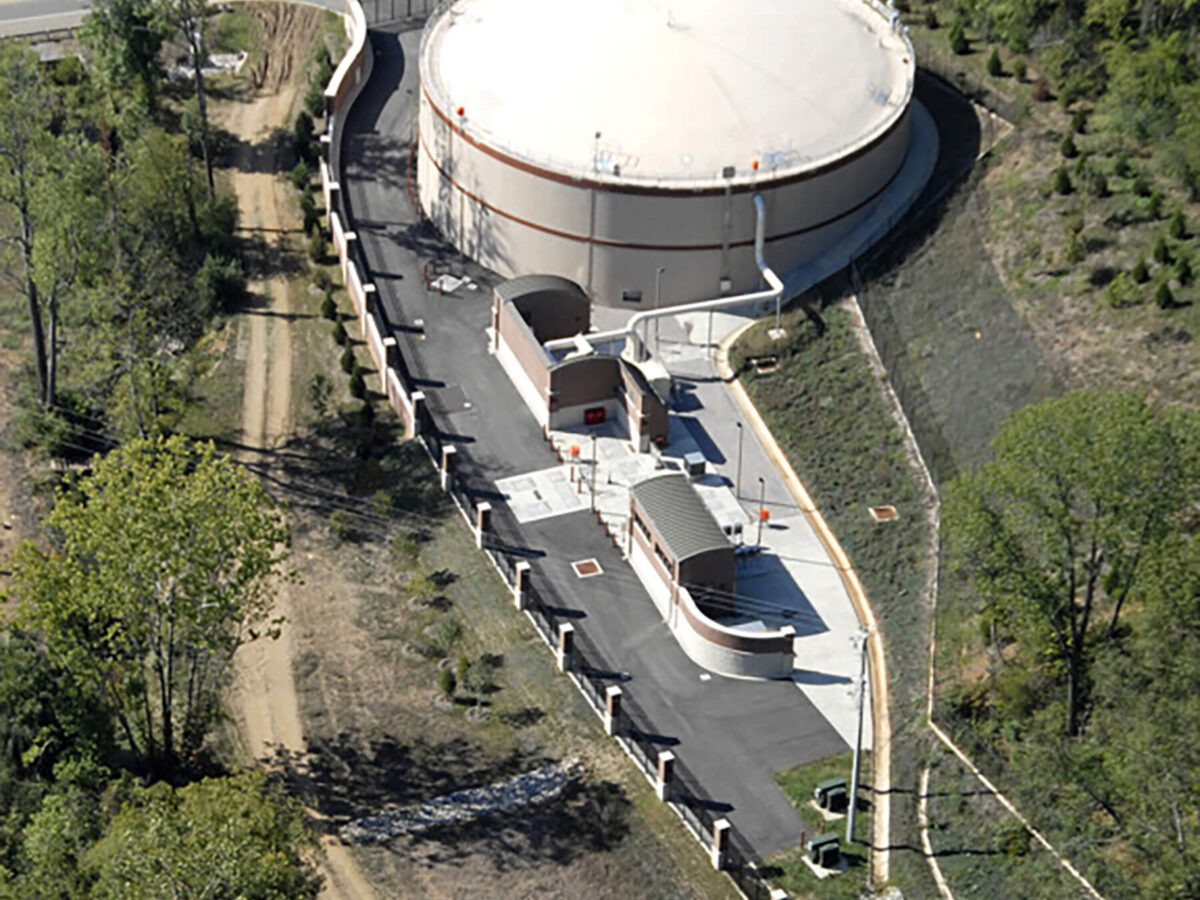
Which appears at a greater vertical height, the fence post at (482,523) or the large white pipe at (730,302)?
the large white pipe at (730,302)

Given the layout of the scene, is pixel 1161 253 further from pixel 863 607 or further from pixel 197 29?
pixel 197 29

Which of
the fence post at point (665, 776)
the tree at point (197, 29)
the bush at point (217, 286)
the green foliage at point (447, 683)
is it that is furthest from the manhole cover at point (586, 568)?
the tree at point (197, 29)

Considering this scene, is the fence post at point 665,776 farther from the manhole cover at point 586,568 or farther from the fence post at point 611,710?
the manhole cover at point 586,568

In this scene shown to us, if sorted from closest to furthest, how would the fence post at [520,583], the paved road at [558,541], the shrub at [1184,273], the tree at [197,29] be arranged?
the paved road at [558,541], the fence post at [520,583], the shrub at [1184,273], the tree at [197,29]

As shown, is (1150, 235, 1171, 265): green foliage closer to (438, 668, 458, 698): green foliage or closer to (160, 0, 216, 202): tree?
(438, 668, 458, 698): green foliage

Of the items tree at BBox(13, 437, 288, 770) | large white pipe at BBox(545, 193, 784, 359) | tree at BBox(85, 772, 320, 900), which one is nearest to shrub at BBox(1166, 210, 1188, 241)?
large white pipe at BBox(545, 193, 784, 359)

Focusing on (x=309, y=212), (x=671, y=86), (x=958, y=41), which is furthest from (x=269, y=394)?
(x=958, y=41)
